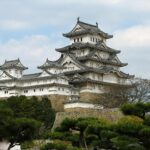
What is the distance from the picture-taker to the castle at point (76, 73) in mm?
51719

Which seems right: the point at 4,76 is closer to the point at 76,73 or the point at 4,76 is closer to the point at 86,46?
Answer: the point at 76,73

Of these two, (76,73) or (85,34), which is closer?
(76,73)

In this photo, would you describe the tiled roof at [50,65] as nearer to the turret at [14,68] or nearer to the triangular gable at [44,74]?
the triangular gable at [44,74]

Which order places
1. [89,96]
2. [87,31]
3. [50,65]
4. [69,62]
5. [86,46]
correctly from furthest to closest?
[87,31], [86,46], [69,62], [50,65], [89,96]

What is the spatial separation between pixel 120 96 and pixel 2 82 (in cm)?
1504

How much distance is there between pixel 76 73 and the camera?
53.9 meters

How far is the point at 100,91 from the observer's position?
53.6 metres

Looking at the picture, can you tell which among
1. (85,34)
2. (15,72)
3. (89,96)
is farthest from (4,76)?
(85,34)

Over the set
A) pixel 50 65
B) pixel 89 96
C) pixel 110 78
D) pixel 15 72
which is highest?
pixel 50 65

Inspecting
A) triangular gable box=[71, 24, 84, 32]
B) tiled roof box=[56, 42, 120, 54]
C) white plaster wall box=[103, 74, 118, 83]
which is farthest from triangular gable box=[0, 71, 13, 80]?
white plaster wall box=[103, 74, 118, 83]


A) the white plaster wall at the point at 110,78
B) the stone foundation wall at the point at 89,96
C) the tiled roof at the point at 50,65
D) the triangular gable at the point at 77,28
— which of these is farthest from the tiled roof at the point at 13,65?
the white plaster wall at the point at 110,78

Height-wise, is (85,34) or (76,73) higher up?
(85,34)

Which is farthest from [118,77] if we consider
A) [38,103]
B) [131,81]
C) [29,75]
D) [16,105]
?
[16,105]

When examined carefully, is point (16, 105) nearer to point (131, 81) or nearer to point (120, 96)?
point (120, 96)
